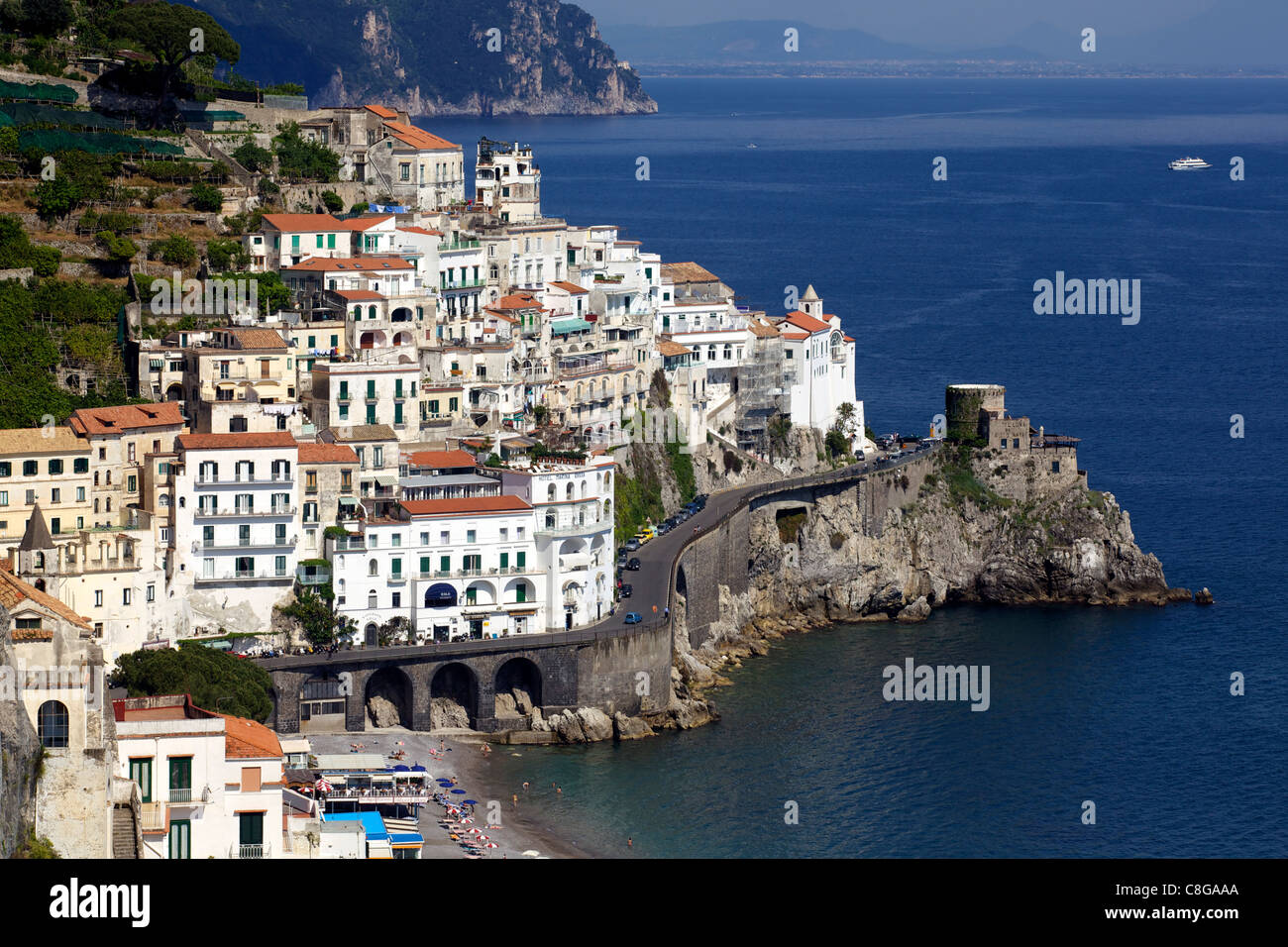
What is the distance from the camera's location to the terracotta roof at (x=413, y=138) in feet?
358

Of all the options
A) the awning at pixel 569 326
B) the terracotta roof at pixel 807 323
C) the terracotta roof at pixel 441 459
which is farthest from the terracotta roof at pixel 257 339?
the terracotta roof at pixel 807 323

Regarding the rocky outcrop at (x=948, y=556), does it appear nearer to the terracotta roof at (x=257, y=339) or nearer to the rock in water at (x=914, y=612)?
the rock in water at (x=914, y=612)

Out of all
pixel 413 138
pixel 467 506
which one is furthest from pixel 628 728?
pixel 413 138

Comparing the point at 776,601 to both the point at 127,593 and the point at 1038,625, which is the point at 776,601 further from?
the point at 127,593

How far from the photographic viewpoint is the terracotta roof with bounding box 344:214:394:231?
96.9 m

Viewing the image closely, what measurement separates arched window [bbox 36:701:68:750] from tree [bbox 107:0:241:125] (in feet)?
229

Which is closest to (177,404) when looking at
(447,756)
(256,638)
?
(256,638)

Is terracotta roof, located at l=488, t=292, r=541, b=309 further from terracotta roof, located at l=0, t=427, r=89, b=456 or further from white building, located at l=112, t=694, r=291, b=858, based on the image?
white building, located at l=112, t=694, r=291, b=858

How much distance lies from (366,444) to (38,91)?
34.5 metres

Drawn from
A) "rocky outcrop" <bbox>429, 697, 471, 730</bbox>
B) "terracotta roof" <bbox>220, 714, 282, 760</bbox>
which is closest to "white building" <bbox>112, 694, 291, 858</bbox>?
"terracotta roof" <bbox>220, 714, 282, 760</bbox>

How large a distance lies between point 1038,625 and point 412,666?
37.0 m

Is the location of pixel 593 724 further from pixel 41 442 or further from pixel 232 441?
pixel 41 442

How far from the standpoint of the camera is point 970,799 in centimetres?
7631

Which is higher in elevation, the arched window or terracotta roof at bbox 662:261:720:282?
terracotta roof at bbox 662:261:720:282
